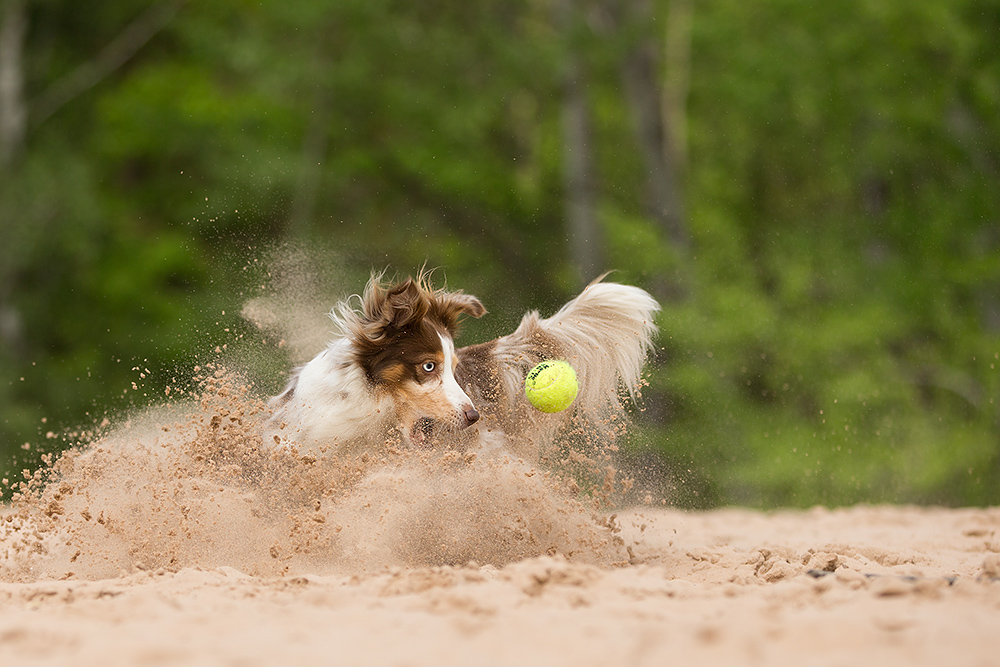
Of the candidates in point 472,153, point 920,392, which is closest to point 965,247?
point 920,392

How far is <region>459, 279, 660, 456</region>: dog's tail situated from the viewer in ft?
23.5

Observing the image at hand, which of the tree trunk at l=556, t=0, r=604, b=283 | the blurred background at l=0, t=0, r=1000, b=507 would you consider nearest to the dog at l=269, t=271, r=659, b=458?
the blurred background at l=0, t=0, r=1000, b=507

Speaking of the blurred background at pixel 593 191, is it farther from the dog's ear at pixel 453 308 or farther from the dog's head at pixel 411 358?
the dog's head at pixel 411 358

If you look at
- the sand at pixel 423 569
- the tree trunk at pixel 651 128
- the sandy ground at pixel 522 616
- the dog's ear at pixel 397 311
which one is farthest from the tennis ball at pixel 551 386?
the tree trunk at pixel 651 128

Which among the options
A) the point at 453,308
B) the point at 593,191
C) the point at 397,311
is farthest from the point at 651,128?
the point at 397,311

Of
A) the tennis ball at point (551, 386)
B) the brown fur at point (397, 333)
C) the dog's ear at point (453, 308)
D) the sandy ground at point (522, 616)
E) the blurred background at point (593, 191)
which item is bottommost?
the sandy ground at point (522, 616)

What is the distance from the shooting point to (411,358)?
6457 millimetres

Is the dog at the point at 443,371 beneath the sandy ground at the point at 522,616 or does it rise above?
above

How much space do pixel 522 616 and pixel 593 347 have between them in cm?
354

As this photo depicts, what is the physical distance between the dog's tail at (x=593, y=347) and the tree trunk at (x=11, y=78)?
14448 millimetres

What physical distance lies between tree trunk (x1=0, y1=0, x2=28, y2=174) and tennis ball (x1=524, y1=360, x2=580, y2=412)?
14974 mm

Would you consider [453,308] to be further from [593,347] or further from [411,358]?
[593,347]

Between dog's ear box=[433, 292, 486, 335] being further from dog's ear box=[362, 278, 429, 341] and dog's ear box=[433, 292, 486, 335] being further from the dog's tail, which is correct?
the dog's tail

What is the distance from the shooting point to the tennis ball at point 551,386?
661cm
